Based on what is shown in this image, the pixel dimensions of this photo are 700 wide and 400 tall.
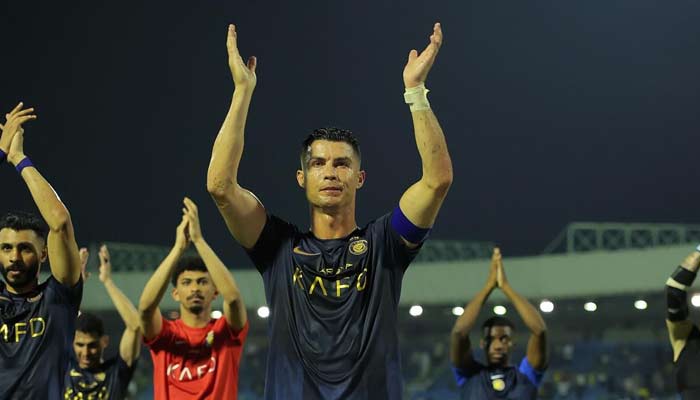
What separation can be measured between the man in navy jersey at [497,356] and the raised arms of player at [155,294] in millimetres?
2970

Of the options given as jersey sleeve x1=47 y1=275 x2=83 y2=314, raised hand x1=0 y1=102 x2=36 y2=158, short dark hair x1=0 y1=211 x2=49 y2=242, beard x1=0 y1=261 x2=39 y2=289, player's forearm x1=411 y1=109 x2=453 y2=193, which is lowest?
jersey sleeve x1=47 y1=275 x2=83 y2=314

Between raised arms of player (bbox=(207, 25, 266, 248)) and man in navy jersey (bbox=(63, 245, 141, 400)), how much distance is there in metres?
4.03

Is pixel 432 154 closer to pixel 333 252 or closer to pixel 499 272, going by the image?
pixel 333 252

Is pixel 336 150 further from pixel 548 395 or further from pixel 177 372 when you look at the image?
pixel 548 395

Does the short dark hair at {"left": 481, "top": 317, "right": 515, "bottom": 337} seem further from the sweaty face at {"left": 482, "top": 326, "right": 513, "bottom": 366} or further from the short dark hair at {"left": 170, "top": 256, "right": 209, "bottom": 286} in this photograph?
the short dark hair at {"left": 170, "top": 256, "right": 209, "bottom": 286}

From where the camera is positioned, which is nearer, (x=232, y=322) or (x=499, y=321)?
(x=232, y=322)

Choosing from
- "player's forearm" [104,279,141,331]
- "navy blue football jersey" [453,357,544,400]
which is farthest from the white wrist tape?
"navy blue football jersey" [453,357,544,400]

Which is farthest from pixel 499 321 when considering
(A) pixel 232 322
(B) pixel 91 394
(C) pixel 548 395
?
(C) pixel 548 395

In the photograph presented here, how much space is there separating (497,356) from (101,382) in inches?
148

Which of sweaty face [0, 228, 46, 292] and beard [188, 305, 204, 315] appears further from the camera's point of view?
beard [188, 305, 204, 315]

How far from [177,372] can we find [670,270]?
17.9 meters

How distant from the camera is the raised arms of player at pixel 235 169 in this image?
4.70m

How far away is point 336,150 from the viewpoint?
498cm

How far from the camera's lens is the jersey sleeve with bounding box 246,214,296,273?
503 centimetres
